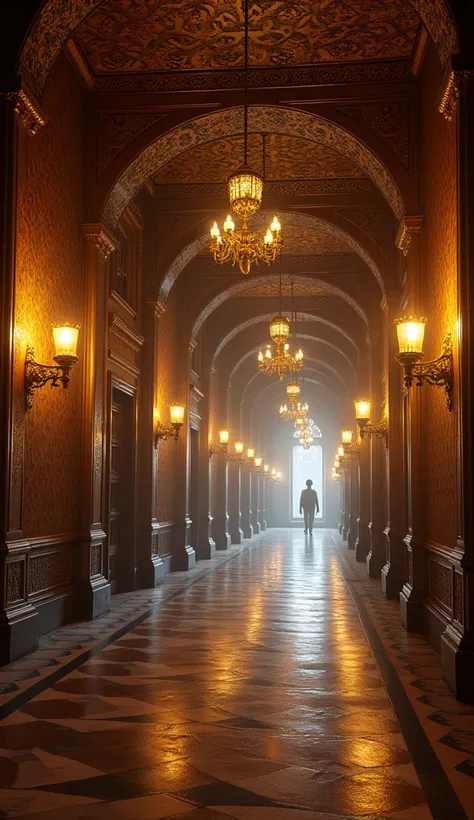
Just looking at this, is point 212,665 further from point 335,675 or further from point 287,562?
point 287,562

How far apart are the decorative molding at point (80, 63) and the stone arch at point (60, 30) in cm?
128

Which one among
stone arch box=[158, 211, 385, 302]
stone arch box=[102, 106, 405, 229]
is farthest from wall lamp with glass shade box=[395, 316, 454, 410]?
stone arch box=[158, 211, 385, 302]

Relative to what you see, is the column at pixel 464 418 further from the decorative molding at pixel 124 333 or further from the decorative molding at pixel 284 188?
the decorative molding at pixel 284 188

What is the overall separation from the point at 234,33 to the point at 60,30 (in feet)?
6.70

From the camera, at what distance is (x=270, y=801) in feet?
12.2

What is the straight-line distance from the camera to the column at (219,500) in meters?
22.1

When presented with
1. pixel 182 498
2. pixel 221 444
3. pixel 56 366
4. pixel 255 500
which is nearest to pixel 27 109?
pixel 56 366

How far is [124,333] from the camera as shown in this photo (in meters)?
11.7

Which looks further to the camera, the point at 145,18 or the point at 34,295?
the point at 145,18

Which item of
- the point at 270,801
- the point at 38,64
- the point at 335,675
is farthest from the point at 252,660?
the point at 38,64

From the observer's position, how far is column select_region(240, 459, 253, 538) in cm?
2945

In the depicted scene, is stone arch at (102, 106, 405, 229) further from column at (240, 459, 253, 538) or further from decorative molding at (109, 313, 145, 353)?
column at (240, 459, 253, 538)

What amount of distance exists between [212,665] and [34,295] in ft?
12.1

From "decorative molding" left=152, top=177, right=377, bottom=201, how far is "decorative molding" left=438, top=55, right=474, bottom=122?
6302mm
